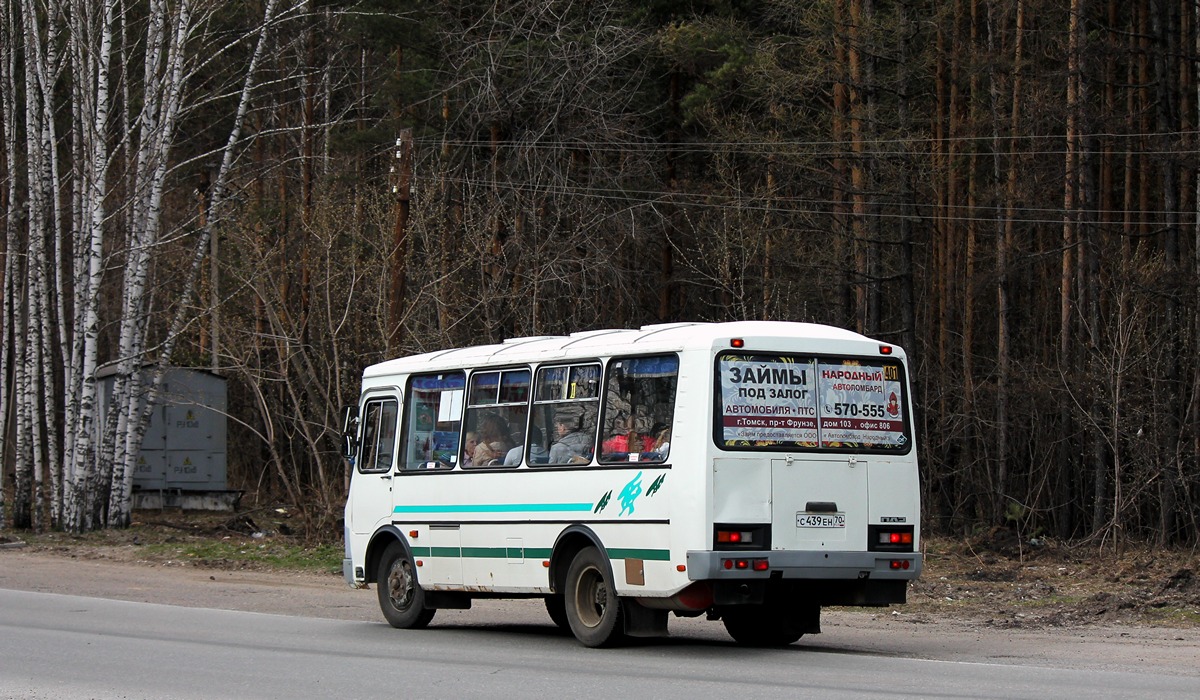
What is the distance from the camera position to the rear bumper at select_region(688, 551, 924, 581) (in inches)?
471

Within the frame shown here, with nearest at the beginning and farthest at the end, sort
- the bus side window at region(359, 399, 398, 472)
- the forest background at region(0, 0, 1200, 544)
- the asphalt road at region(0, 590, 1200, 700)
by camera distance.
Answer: the asphalt road at region(0, 590, 1200, 700), the bus side window at region(359, 399, 398, 472), the forest background at region(0, 0, 1200, 544)

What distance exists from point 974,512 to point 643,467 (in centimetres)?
2548

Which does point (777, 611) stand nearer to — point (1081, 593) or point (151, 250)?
point (1081, 593)

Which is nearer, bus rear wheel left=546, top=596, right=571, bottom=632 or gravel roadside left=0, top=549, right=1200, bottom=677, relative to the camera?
gravel roadside left=0, top=549, right=1200, bottom=677

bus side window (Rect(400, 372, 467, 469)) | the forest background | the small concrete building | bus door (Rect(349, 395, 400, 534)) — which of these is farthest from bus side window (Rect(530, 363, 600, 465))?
the small concrete building

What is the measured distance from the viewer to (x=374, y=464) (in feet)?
53.6

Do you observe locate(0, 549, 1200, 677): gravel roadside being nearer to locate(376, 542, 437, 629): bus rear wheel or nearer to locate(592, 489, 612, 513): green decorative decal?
locate(376, 542, 437, 629): bus rear wheel

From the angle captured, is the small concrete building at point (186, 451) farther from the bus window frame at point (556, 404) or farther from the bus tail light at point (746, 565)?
the bus tail light at point (746, 565)

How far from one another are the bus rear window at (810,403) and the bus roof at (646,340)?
20cm

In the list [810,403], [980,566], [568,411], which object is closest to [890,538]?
[810,403]

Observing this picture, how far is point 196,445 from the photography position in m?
37.5

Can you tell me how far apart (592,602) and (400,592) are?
10.6 feet

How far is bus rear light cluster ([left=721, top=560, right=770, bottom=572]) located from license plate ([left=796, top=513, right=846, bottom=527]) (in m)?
0.49

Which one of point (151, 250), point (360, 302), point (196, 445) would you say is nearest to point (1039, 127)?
point (360, 302)
